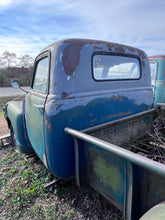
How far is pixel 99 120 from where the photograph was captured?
1855mm

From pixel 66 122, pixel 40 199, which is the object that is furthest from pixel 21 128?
pixel 66 122

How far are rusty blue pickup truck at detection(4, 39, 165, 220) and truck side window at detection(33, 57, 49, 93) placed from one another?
0.02 m

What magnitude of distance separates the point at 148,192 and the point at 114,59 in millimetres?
1707

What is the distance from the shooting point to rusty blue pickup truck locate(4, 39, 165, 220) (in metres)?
1.04

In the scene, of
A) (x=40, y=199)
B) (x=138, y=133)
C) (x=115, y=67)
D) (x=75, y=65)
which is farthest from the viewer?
(x=138, y=133)

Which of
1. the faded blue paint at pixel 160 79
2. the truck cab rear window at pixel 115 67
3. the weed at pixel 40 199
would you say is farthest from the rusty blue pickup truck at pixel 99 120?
the faded blue paint at pixel 160 79

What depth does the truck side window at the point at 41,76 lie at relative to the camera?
1964mm

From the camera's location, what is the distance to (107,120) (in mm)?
1942

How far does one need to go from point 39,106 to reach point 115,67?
1252 mm

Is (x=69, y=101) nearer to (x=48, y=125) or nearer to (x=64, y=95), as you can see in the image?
(x=64, y=95)

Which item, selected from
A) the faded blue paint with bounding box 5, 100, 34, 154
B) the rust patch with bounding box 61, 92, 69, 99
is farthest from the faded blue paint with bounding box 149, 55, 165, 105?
the faded blue paint with bounding box 5, 100, 34, 154

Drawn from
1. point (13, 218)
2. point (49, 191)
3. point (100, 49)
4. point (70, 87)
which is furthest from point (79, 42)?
point (13, 218)

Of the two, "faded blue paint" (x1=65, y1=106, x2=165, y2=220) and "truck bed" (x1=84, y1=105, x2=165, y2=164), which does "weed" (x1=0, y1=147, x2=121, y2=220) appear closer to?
"faded blue paint" (x1=65, y1=106, x2=165, y2=220)

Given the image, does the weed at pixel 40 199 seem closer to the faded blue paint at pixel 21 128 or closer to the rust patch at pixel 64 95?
the faded blue paint at pixel 21 128
